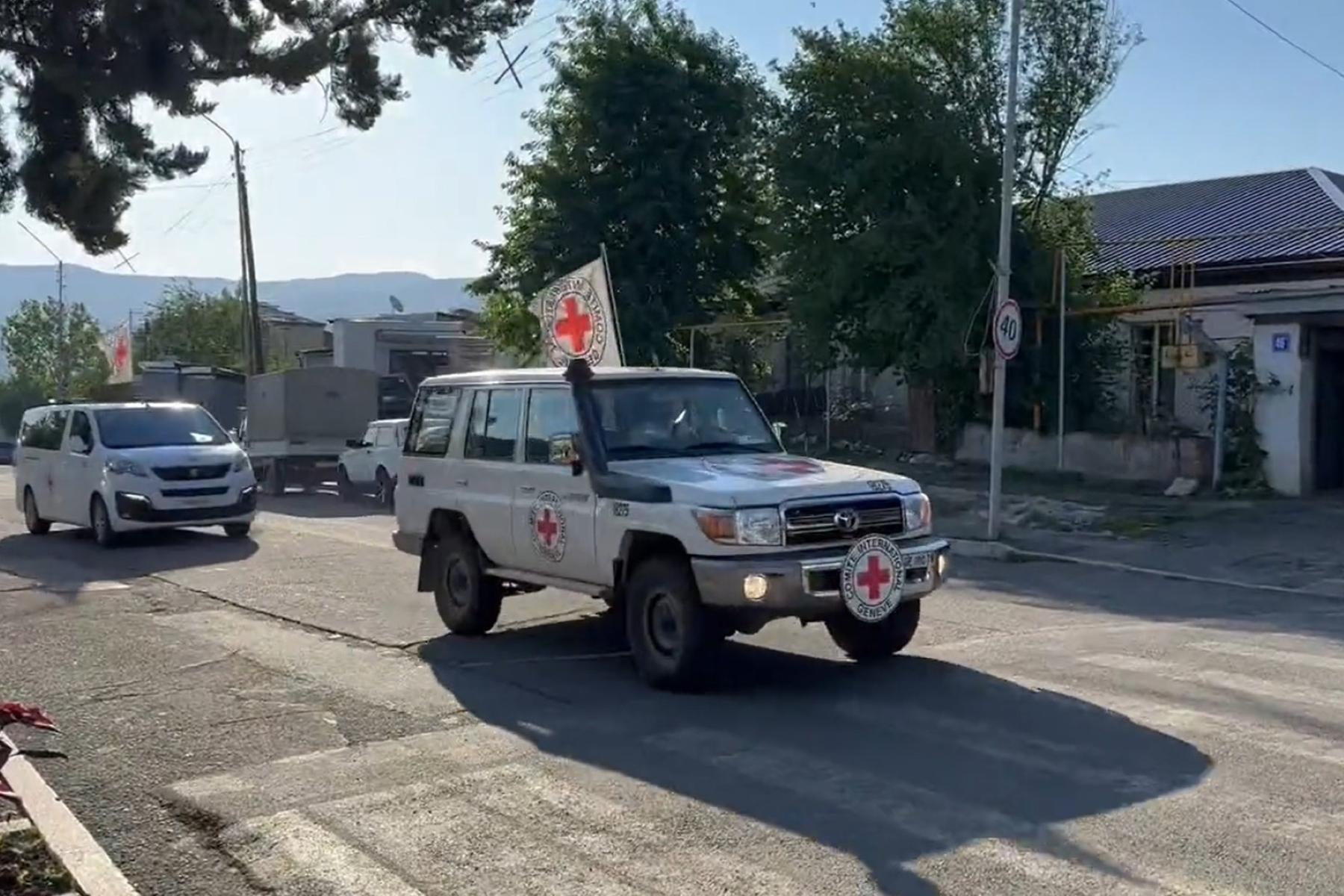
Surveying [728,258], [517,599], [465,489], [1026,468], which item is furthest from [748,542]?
[728,258]

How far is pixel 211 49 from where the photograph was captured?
710cm

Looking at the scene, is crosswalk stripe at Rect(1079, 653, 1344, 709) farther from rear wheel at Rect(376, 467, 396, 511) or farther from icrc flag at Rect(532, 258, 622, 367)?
rear wheel at Rect(376, 467, 396, 511)

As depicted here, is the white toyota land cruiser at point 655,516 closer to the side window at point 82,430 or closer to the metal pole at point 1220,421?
the side window at point 82,430

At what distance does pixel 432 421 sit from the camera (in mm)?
12289

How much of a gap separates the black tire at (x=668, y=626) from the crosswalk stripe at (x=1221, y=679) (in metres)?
2.70

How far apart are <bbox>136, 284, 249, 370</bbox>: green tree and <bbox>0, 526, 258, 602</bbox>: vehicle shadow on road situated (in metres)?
50.9

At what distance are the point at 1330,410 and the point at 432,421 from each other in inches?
591

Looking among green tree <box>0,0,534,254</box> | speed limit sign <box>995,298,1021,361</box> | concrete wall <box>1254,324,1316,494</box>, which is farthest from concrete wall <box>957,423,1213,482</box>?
green tree <box>0,0,534,254</box>

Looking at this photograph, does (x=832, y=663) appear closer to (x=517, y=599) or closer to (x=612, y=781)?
(x=612, y=781)

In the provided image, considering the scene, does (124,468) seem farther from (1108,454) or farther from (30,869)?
(1108,454)

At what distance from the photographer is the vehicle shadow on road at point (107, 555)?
54.5 ft

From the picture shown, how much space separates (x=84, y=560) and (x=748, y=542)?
37.5 ft

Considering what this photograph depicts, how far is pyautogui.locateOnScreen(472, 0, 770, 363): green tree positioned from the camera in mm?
31500

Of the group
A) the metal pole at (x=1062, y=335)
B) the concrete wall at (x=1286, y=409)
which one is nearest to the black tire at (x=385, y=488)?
→ the metal pole at (x=1062, y=335)
